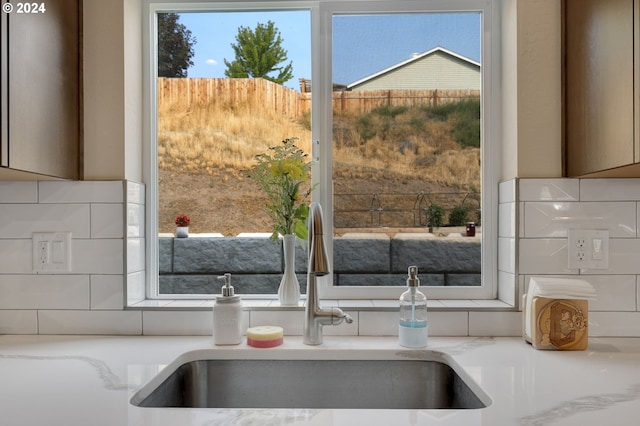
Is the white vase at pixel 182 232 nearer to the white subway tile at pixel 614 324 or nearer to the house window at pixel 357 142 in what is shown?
the house window at pixel 357 142

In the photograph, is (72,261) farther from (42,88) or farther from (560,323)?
(560,323)

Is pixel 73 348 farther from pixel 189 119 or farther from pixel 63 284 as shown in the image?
pixel 189 119

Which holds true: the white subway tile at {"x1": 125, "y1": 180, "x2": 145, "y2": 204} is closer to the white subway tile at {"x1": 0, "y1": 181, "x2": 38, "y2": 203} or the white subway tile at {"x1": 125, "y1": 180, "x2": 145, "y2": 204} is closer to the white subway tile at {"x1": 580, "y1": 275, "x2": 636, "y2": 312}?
the white subway tile at {"x1": 0, "y1": 181, "x2": 38, "y2": 203}

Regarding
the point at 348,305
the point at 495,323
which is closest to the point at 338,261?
the point at 348,305

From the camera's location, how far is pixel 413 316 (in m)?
1.33

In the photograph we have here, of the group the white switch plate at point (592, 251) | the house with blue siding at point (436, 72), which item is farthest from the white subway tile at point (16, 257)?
the white switch plate at point (592, 251)

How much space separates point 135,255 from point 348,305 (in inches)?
26.9

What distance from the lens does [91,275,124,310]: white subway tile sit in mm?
1458

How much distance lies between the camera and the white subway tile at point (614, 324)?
140cm

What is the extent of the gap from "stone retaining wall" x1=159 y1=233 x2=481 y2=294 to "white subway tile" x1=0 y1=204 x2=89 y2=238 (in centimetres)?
28

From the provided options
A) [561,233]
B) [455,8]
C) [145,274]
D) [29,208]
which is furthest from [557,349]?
[29,208]

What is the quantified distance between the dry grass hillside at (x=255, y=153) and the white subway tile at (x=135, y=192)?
0.07 metres

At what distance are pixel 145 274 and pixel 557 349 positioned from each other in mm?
1255

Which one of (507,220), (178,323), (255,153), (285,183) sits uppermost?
(255,153)
